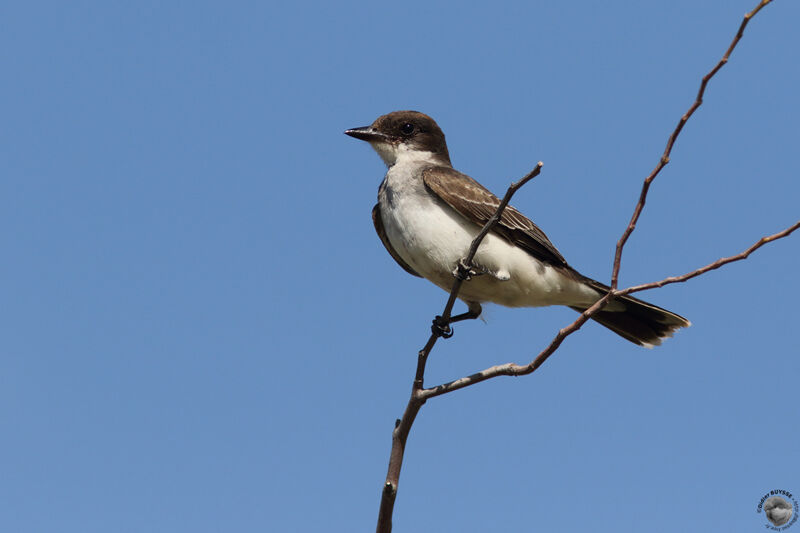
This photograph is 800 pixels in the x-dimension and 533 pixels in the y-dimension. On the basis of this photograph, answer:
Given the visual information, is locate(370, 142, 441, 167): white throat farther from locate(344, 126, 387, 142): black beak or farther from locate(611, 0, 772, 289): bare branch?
locate(611, 0, 772, 289): bare branch

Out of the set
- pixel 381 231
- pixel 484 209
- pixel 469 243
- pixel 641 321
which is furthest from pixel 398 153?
pixel 641 321

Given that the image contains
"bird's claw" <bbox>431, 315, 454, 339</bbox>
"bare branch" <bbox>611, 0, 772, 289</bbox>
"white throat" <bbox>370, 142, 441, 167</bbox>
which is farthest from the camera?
"white throat" <bbox>370, 142, 441, 167</bbox>

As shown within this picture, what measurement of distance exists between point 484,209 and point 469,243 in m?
0.42

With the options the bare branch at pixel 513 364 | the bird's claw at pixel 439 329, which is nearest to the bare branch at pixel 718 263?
the bare branch at pixel 513 364

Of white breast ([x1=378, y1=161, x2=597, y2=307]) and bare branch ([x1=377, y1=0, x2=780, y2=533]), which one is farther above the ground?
white breast ([x1=378, y1=161, x2=597, y2=307])

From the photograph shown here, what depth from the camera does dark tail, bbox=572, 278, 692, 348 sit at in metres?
8.95

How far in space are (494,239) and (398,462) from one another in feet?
11.5

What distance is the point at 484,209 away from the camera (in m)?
8.23

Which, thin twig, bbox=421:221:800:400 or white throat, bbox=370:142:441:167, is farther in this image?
white throat, bbox=370:142:441:167

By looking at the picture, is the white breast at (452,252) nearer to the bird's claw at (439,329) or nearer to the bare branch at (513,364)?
the bird's claw at (439,329)

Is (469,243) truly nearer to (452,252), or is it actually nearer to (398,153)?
(452,252)

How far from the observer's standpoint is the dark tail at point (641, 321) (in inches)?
352

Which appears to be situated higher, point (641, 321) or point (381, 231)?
point (381, 231)

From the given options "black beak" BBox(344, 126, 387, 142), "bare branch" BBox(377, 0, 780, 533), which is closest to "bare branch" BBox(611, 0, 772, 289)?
"bare branch" BBox(377, 0, 780, 533)
